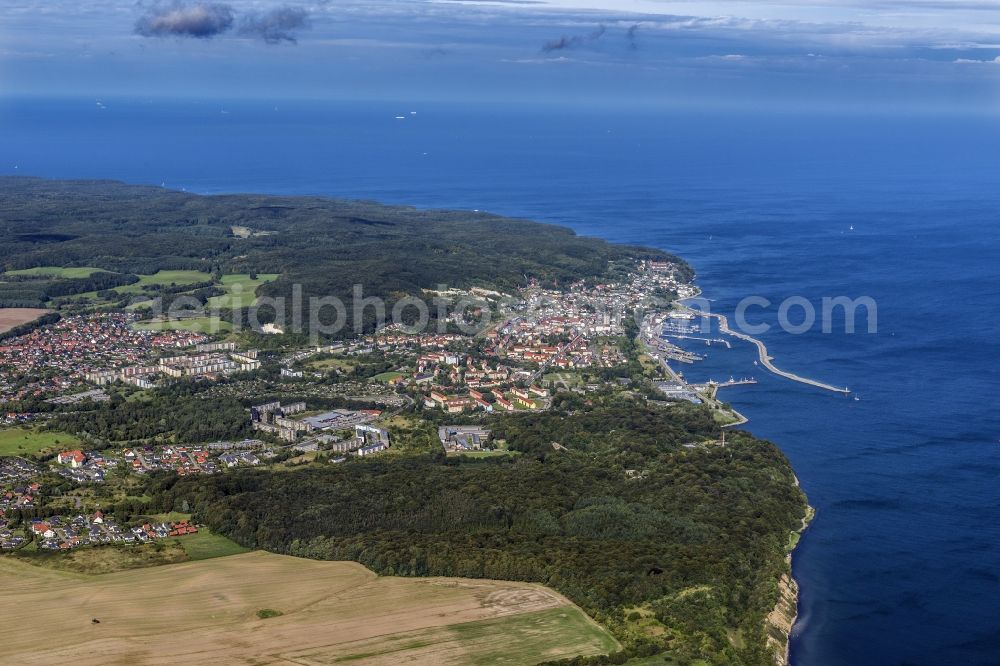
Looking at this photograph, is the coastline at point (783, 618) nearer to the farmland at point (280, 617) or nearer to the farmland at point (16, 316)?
the farmland at point (280, 617)

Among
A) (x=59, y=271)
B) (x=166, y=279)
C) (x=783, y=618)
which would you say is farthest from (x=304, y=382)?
(x=59, y=271)

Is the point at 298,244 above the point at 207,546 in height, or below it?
above

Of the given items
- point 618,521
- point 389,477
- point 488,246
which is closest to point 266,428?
point 389,477

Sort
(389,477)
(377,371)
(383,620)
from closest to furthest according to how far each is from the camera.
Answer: (383,620) → (389,477) → (377,371)

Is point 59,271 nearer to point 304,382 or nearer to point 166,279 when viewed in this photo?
point 166,279

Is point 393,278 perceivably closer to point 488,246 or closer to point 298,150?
point 488,246

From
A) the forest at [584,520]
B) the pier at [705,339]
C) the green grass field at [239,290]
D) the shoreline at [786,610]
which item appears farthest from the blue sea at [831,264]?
the green grass field at [239,290]

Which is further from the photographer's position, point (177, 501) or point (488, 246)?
point (488, 246)

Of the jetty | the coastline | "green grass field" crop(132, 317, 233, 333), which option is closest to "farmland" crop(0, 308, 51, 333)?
"green grass field" crop(132, 317, 233, 333)
